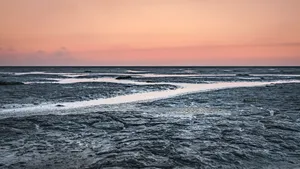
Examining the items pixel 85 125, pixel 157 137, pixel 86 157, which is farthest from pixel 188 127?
pixel 86 157

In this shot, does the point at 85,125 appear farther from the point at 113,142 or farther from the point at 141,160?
the point at 141,160

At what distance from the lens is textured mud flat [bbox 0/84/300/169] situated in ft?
29.6

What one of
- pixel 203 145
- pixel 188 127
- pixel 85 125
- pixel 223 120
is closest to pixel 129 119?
pixel 85 125

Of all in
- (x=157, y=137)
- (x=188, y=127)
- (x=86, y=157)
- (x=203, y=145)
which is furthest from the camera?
(x=188, y=127)

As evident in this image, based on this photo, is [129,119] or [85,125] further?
[129,119]

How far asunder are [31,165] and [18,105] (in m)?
15.1

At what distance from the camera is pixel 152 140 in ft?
38.2

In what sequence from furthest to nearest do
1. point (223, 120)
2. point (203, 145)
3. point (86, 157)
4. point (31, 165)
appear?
point (223, 120), point (203, 145), point (86, 157), point (31, 165)

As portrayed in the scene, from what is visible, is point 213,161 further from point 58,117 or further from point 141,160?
point 58,117

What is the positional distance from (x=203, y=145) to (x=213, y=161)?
1824 mm

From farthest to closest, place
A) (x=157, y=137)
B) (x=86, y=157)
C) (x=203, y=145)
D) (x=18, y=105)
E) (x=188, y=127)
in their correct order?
(x=18, y=105)
(x=188, y=127)
(x=157, y=137)
(x=203, y=145)
(x=86, y=157)

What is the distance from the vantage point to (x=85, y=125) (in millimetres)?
14797

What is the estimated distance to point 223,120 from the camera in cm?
1609

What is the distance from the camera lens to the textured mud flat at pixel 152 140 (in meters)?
9.03
